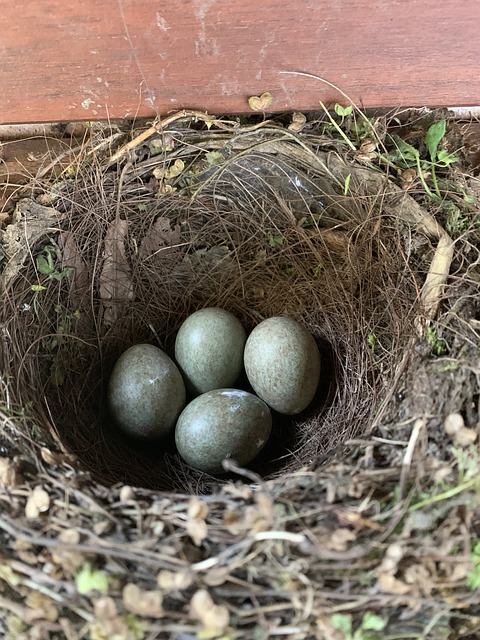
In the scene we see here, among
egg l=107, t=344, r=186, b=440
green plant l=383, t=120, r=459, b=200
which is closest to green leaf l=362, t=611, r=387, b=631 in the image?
egg l=107, t=344, r=186, b=440

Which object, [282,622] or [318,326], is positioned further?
[318,326]

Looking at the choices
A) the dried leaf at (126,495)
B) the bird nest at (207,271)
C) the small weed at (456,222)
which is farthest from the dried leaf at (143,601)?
the small weed at (456,222)

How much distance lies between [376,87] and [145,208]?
557 mm

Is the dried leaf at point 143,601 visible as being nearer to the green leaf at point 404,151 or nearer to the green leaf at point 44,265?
the green leaf at point 44,265

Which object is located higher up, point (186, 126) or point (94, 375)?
point (186, 126)

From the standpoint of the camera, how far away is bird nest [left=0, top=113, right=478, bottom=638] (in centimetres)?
116

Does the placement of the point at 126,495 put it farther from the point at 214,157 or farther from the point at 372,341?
the point at 214,157

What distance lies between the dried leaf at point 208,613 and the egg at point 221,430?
48 cm

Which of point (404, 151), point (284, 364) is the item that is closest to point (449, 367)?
point (284, 364)

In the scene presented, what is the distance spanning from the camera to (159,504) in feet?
2.66

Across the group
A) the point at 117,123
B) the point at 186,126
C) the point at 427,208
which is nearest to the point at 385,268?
the point at 427,208

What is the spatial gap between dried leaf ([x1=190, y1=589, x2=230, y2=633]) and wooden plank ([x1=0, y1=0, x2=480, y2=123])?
0.94 meters

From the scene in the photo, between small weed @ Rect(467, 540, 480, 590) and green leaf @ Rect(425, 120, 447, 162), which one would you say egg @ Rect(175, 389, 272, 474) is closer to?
small weed @ Rect(467, 540, 480, 590)

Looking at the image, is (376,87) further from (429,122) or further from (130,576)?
(130,576)
